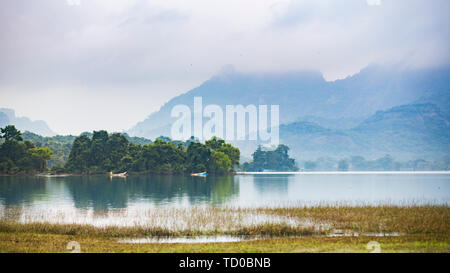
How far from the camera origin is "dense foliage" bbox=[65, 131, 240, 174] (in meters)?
114

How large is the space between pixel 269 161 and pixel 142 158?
7153cm

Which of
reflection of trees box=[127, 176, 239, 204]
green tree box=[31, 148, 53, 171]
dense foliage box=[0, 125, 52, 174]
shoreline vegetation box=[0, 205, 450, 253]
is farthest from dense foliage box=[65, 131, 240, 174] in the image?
shoreline vegetation box=[0, 205, 450, 253]

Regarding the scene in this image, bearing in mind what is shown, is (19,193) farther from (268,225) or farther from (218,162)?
A: (218,162)

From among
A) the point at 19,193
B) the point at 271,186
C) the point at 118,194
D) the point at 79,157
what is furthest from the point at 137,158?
the point at 118,194

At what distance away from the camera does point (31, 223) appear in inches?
963

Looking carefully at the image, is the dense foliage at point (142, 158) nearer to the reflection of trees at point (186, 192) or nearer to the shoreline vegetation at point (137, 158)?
the shoreline vegetation at point (137, 158)

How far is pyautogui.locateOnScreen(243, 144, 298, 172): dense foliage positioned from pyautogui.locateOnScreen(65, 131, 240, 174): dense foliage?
50601 mm

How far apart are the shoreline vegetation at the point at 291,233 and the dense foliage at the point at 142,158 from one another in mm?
82493

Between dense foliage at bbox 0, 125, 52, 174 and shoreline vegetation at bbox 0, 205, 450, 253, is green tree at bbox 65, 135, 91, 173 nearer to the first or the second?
dense foliage at bbox 0, 125, 52, 174
